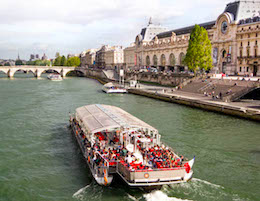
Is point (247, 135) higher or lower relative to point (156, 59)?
lower

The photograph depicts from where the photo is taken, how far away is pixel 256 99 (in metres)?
48.4

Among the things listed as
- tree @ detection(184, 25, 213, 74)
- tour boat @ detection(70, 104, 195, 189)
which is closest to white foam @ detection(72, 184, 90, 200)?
tour boat @ detection(70, 104, 195, 189)

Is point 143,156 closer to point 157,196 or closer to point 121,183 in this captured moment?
point 121,183

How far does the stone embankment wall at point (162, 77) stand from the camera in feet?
247

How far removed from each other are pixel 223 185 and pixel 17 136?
20830mm

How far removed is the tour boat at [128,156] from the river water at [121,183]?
1.01 m

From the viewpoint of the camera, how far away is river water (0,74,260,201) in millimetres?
17906

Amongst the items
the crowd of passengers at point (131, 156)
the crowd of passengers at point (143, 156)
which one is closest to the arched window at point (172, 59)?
the crowd of passengers at point (131, 156)

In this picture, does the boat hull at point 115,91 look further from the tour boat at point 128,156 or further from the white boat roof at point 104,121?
the tour boat at point 128,156

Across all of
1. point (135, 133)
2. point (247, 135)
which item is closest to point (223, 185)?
point (135, 133)

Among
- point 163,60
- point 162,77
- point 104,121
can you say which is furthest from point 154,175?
point 163,60

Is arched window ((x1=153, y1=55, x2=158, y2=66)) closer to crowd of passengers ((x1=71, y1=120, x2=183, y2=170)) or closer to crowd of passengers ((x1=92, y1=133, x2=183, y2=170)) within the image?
crowd of passengers ((x1=71, y1=120, x2=183, y2=170))

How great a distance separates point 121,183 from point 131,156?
5.84 feet

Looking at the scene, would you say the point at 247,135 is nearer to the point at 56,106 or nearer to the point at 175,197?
the point at 175,197
